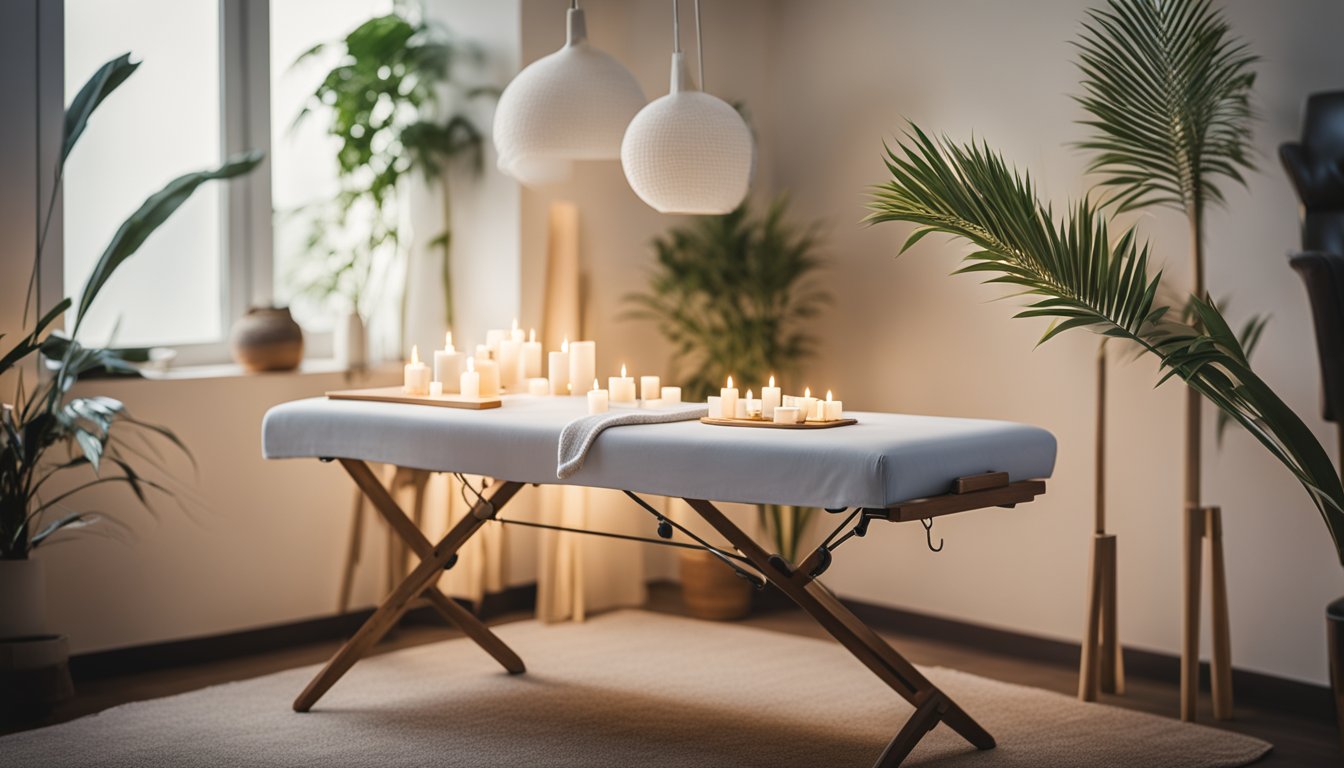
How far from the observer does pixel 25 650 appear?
12.3ft

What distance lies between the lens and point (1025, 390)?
451 centimetres

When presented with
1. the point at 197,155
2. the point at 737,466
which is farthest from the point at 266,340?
the point at 737,466

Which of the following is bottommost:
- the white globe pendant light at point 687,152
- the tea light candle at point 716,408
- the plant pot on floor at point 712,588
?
the plant pot on floor at point 712,588

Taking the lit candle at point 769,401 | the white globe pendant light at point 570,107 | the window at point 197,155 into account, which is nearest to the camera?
the lit candle at point 769,401

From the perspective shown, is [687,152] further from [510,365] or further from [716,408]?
[510,365]

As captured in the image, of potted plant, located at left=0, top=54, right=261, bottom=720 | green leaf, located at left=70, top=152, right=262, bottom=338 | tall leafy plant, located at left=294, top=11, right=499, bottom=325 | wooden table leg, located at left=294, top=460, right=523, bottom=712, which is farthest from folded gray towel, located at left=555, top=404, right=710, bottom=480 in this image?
tall leafy plant, located at left=294, top=11, right=499, bottom=325

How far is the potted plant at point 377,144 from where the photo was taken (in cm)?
473

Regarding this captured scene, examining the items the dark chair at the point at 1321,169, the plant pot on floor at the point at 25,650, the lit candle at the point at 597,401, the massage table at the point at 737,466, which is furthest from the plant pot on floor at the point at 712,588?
the dark chair at the point at 1321,169

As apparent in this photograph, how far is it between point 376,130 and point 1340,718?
10.6 feet

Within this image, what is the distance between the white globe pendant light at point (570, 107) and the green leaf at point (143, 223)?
3.10 ft

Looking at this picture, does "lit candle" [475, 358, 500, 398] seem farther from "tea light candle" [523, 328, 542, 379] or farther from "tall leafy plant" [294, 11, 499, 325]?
"tall leafy plant" [294, 11, 499, 325]

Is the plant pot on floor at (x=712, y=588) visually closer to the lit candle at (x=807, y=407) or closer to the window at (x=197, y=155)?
the window at (x=197, y=155)

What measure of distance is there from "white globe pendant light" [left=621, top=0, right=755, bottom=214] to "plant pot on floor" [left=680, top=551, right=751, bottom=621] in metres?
1.90

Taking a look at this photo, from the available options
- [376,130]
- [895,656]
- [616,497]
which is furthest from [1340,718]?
[376,130]
